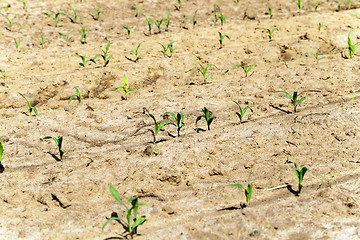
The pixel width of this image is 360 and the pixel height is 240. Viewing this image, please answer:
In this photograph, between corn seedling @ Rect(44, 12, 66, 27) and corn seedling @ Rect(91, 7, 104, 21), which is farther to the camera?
corn seedling @ Rect(91, 7, 104, 21)

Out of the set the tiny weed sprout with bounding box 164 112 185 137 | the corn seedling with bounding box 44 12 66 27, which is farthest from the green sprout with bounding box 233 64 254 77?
the corn seedling with bounding box 44 12 66 27

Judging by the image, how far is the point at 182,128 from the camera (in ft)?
10.6

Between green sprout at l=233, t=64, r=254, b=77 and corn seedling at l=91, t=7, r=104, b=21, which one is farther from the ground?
corn seedling at l=91, t=7, r=104, b=21

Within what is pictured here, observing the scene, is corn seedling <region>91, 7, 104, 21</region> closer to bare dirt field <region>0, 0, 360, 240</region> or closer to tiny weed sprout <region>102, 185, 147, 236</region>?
bare dirt field <region>0, 0, 360, 240</region>

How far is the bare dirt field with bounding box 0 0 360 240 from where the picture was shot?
7.74 ft

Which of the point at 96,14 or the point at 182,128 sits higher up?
the point at 96,14

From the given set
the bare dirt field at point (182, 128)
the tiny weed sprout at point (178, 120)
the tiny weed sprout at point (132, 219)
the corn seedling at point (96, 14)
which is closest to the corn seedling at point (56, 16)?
the bare dirt field at point (182, 128)

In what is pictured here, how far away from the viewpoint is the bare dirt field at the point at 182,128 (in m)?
2.36

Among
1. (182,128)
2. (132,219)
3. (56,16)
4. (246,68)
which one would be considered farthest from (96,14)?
(132,219)

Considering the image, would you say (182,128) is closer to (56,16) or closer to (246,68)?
(246,68)

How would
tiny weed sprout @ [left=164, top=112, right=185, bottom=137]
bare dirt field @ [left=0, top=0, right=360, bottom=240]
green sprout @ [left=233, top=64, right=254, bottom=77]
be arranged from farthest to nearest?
green sprout @ [left=233, top=64, right=254, bottom=77] < tiny weed sprout @ [left=164, top=112, right=185, bottom=137] < bare dirt field @ [left=0, top=0, right=360, bottom=240]

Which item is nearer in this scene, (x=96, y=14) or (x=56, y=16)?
(x=56, y=16)

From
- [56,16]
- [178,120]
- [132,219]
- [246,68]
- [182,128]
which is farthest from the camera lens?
[56,16]

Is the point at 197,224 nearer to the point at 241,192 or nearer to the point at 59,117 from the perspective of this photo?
the point at 241,192
